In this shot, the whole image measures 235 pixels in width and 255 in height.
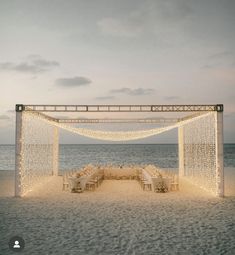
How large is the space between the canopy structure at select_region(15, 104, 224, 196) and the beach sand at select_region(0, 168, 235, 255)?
1.21 meters

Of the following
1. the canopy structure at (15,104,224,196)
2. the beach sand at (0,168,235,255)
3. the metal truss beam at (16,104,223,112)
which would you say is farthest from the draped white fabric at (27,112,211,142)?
the beach sand at (0,168,235,255)

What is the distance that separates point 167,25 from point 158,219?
7.45 m

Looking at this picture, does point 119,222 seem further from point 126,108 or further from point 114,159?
point 114,159

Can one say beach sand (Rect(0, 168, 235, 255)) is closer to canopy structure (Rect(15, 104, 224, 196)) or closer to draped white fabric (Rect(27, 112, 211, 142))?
canopy structure (Rect(15, 104, 224, 196))

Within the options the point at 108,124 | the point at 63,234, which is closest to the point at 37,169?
the point at 108,124

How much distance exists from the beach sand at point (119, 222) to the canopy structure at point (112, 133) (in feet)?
3.97

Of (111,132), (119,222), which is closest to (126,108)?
(111,132)

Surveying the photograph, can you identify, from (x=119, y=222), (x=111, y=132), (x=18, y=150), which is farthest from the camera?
(x=111, y=132)

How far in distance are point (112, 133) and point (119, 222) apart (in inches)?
304

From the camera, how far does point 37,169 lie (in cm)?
1553

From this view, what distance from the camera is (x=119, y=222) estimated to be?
27.0 feet

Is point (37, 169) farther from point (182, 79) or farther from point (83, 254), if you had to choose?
point (83, 254)

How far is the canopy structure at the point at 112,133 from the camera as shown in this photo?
11977mm

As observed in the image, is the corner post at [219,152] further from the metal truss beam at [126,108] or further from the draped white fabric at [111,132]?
the draped white fabric at [111,132]
